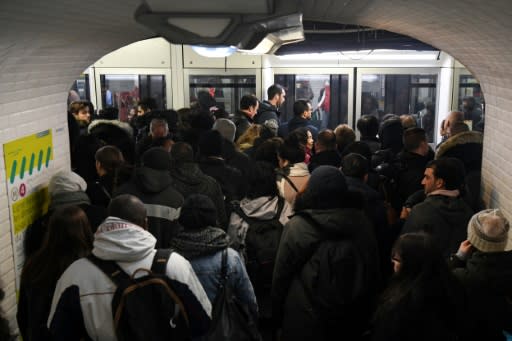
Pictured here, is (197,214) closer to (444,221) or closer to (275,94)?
(444,221)

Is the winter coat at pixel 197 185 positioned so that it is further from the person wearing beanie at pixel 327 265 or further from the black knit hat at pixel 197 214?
the black knit hat at pixel 197 214

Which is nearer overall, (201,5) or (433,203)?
(201,5)

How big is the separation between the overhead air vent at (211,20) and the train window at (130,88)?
257 inches

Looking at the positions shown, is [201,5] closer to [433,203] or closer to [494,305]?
[433,203]

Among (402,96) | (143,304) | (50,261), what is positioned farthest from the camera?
(402,96)

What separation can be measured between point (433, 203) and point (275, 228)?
1.17m

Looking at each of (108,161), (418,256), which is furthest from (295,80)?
(418,256)


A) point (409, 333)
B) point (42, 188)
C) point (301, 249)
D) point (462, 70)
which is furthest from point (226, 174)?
point (462, 70)

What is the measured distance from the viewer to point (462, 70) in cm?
941

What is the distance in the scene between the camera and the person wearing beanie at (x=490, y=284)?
3090 millimetres

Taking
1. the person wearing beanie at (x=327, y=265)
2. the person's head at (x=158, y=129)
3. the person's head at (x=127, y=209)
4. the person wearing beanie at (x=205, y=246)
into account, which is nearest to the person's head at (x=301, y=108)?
the person's head at (x=158, y=129)

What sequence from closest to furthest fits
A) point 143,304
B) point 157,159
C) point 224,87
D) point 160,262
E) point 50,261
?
point 143,304 < point 160,262 < point 50,261 < point 157,159 < point 224,87

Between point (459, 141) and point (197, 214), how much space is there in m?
2.95

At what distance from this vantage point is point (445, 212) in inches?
158
